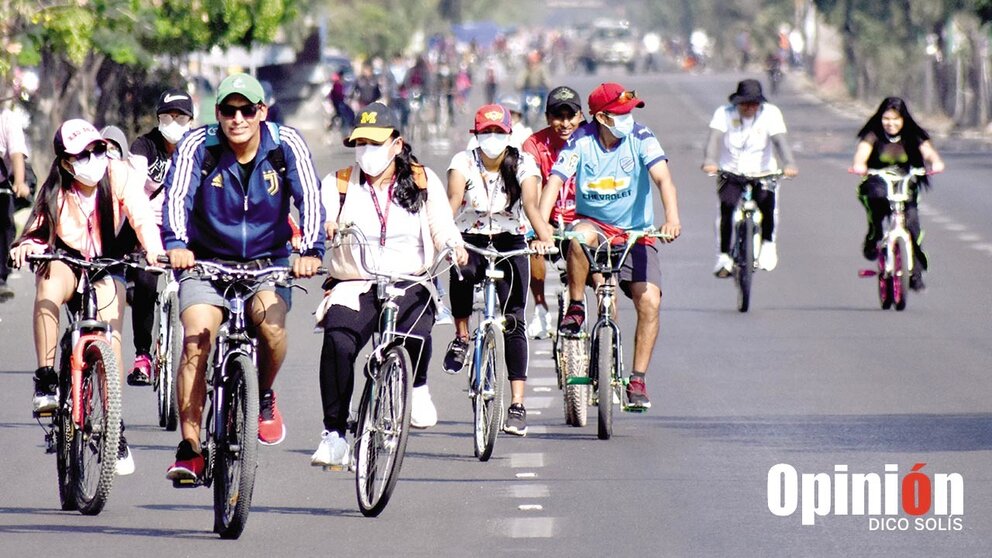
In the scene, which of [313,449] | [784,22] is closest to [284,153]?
[313,449]

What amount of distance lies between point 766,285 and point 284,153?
40.4 feet

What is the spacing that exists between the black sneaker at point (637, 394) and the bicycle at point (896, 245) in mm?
6901

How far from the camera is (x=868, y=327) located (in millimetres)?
17594

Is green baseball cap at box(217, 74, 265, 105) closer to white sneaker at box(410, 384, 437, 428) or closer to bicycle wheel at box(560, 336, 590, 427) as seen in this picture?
Answer: white sneaker at box(410, 384, 437, 428)

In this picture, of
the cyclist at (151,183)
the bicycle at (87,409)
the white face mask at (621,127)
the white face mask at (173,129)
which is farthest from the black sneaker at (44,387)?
the white face mask at (621,127)

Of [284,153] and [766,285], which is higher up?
[284,153]

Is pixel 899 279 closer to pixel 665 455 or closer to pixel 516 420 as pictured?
pixel 516 420

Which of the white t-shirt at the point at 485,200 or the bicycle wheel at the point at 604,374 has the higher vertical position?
the white t-shirt at the point at 485,200

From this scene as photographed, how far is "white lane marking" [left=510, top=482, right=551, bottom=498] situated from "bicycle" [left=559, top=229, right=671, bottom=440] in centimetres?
131

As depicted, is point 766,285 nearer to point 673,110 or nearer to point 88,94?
point 88,94

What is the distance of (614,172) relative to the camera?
40.8 ft

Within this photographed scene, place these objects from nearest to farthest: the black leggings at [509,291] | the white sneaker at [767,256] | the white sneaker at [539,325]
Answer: the black leggings at [509,291], the white sneaker at [539,325], the white sneaker at [767,256]

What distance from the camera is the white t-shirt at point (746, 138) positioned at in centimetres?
1919

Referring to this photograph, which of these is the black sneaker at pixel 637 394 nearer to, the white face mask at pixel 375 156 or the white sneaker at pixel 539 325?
the white sneaker at pixel 539 325
